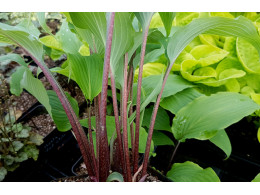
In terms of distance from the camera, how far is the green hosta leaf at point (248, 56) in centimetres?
82

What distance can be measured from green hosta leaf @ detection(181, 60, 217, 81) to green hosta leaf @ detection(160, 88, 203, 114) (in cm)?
4

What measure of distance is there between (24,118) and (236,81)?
0.83 metres

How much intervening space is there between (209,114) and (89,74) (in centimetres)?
31

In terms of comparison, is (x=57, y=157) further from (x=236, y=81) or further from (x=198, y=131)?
(x=236, y=81)

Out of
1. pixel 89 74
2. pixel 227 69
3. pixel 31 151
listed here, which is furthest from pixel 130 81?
pixel 31 151

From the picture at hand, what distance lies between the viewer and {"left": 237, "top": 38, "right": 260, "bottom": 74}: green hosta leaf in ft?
2.68

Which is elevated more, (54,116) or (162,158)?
(54,116)

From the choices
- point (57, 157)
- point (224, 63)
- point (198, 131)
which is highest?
point (224, 63)

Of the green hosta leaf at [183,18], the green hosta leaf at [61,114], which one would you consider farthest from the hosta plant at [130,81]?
the green hosta leaf at [183,18]

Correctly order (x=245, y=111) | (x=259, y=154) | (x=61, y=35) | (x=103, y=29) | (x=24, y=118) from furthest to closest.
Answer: (x=24, y=118) < (x=259, y=154) < (x=61, y=35) < (x=245, y=111) < (x=103, y=29)

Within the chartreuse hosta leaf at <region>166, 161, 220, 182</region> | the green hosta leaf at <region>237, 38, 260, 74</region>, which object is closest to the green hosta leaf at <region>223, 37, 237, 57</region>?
the green hosta leaf at <region>237, 38, 260, 74</region>

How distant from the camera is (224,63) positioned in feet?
2.70

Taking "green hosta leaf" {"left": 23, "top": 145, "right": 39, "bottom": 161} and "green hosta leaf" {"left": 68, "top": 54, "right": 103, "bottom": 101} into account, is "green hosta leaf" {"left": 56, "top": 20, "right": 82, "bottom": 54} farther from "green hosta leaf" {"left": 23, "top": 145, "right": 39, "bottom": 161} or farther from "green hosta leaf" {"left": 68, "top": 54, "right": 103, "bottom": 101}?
"green hosta leaf" {"left": 23, "top": 145, "right": 39, "bottom": 161}

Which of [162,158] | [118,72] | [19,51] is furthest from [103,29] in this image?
[19,51]
